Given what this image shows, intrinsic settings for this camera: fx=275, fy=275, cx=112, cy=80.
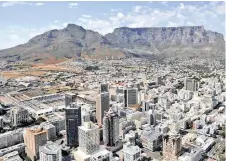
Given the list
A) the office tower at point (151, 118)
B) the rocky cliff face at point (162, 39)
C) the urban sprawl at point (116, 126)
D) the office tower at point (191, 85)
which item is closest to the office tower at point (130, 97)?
the urban sprawl at point (116, 126)

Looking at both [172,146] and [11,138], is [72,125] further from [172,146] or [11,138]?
[172,146]

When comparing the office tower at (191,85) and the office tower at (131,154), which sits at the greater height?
the office tower at (191,85)

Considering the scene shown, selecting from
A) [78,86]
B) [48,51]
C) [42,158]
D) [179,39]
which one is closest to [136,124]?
[42,158]

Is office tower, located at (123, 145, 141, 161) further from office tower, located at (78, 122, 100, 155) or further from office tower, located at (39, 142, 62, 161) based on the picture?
office tower, located at (39, 142, 62, 161)

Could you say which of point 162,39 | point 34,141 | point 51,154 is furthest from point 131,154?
point 162,39

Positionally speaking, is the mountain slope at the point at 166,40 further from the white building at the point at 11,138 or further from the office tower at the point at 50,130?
the white building at the point at 11,138
